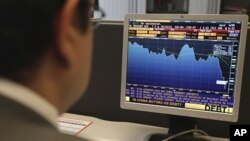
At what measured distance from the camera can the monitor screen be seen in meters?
1.09

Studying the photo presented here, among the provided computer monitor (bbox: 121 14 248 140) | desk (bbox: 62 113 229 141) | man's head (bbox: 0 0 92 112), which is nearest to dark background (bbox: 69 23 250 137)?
desk (bbox: 62 113 229 141)

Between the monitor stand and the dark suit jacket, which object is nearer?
the dark suit jacket

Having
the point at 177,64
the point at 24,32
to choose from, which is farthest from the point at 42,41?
the point at 177,64

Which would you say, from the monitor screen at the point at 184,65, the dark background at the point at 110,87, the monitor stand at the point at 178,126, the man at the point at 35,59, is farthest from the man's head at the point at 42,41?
the dark background at the point at 110,87

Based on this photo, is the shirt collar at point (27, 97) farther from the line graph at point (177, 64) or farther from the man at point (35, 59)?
the line graph at point (177, 64)

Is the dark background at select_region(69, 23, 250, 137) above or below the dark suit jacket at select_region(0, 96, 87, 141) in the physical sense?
below

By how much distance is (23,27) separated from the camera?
15.6 inches

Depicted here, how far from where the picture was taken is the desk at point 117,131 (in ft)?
4.07

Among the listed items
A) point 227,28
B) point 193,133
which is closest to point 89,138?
point 193,133

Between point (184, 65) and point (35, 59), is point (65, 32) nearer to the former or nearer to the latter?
point (35, 59)

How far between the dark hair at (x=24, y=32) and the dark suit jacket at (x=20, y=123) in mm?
39

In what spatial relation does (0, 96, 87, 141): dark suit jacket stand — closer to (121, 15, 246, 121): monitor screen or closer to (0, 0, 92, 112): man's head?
(0, 0, 92, 112): man's head

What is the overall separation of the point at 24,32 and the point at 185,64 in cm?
81

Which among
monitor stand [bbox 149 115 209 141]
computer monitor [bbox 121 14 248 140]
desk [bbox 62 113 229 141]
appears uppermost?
computer monitor [bbox 121 14 248 140]
